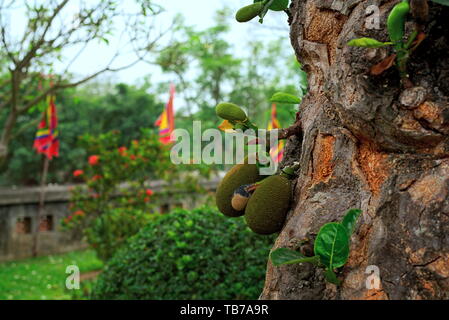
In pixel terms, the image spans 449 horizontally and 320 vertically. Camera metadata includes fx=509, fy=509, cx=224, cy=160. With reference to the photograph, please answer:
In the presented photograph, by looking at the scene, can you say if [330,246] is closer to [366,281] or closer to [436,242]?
[366,281]

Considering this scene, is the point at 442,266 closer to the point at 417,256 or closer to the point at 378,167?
the point at 417,256

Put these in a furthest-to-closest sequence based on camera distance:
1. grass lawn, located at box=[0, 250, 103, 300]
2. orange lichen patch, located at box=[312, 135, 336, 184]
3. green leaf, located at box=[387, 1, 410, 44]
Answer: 1. grass lawn, located at box=[0, 250, 103, 300]
2. orange lichen patch, located at box=[312, 135, 336, 184]
3. green leaf, located at box=[387, 1, 410, 44]

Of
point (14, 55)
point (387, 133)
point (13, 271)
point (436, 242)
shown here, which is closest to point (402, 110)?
point (387, 133)

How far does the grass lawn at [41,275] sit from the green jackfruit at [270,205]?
159 inches

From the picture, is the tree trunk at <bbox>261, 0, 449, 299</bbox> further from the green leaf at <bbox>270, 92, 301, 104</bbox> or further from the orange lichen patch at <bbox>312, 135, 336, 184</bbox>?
the green leaf at <bbox>270, 92, 301, 104</bbox>

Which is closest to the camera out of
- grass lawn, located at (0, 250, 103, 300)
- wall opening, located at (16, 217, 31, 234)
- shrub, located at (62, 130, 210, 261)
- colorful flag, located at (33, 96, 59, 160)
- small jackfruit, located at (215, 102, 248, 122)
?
small jackfruit, located at (215, 102, 248, 122)

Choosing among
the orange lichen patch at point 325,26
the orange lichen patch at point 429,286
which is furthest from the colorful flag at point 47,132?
the orange lichen patch at point 429,286

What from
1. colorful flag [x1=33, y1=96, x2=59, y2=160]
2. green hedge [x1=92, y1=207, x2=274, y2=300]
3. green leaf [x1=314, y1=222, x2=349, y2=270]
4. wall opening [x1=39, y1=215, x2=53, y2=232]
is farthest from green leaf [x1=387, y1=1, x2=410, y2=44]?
wall opening [x1=39, y1=215, x2=53, y2=232]

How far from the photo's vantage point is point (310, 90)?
1408mm

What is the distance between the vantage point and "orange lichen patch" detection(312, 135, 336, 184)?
4.14ft

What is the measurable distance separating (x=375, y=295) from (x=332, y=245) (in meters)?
0.14

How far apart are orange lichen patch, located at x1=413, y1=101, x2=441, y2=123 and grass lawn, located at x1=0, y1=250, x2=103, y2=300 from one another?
4.51 metres

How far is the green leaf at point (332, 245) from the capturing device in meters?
1.05

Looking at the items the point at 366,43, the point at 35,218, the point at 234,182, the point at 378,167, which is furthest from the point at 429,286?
the point at 35,218
